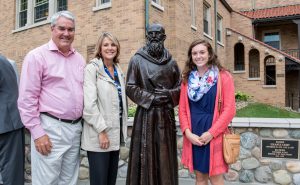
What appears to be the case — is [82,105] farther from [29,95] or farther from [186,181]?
[186,181]

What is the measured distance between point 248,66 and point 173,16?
9.22 m

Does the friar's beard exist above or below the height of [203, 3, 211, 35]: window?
below

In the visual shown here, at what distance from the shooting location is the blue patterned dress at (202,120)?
320 cm

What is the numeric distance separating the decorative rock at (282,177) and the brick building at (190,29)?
6.50 meters

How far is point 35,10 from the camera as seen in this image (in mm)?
14812

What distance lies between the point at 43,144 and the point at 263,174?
3.62m

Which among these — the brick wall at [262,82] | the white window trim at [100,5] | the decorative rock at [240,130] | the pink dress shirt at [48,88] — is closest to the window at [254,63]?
the brick wall at [262,82]

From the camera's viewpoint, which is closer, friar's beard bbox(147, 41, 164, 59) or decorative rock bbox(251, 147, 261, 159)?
friar's beard bbox(147, 41, 164, 59)

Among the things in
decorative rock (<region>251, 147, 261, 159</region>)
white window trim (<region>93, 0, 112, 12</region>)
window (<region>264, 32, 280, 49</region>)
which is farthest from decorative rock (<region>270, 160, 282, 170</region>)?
window (<region>264, 32, 280, 49</region>)

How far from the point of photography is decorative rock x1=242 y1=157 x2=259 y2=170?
16.6ft

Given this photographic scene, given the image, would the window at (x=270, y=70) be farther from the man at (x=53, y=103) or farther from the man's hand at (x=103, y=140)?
the man at (x=53, y=103)

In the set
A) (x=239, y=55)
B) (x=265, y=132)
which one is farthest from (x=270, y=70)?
(x=265, y=132)

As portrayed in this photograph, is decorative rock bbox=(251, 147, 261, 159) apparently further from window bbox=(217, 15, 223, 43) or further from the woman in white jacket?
window bbox=(217, 15, 223, 43)

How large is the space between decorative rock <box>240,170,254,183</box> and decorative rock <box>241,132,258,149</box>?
413 millimetres
